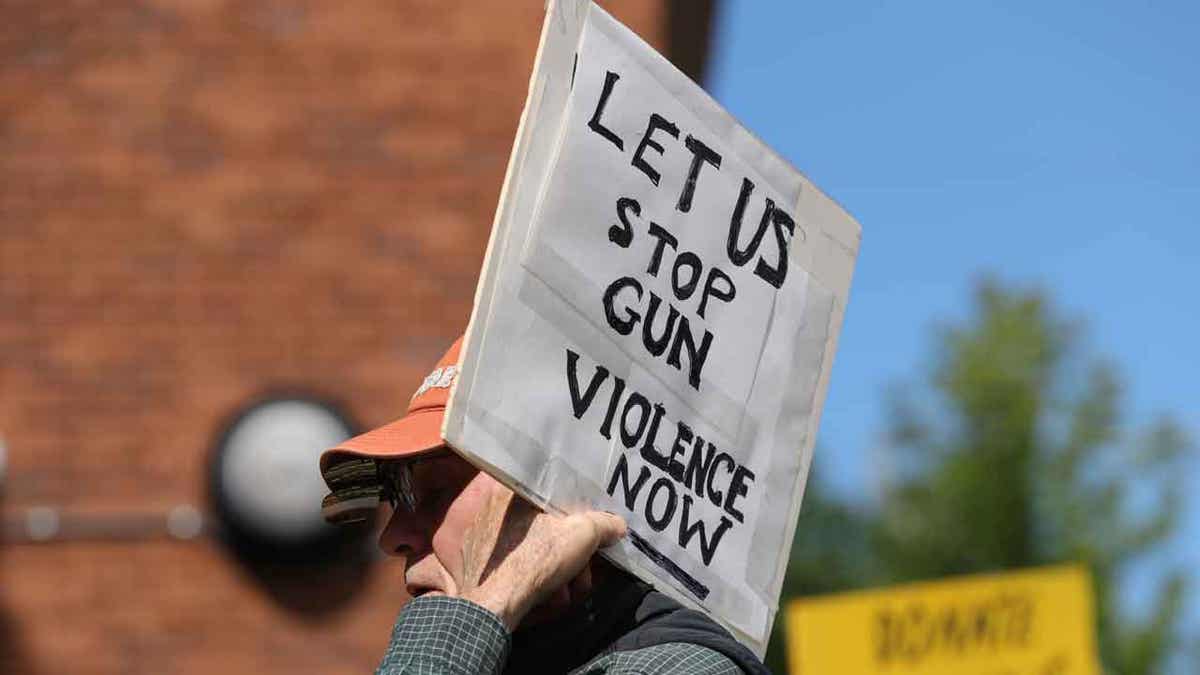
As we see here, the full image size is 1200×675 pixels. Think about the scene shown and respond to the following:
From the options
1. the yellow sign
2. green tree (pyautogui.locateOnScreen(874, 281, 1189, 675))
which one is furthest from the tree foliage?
the yellow sign

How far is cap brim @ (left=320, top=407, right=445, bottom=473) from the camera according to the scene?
7.88 feet

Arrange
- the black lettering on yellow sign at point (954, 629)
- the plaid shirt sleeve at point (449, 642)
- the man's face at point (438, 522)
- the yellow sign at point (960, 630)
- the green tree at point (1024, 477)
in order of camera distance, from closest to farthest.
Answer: the plaid shirt sleeve at point (449, 642)
the man's face at point (438, 522)
the yellow sign at point (960, 630)
the black lettering on yellow sign at point (954, 629)
the green tree at point (1024, 477)

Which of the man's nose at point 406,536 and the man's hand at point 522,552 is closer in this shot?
the man's hand at point 522,552

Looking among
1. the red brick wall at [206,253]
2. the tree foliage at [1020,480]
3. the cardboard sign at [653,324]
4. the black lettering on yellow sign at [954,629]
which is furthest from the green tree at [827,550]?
the cardboard sign at [653,324]

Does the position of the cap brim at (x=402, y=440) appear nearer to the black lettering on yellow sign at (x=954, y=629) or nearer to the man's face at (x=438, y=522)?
the man's face at (x=438, y=522)

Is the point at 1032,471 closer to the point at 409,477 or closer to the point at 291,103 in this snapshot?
the point at 291,103

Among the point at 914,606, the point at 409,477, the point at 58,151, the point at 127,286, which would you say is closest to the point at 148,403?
the point at 127,286

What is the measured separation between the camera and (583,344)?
7.55ft

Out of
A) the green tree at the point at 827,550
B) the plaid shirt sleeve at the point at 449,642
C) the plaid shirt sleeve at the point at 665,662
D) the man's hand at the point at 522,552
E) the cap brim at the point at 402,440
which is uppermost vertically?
the green tree at the point at 827,550

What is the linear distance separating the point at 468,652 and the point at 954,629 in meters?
7.08

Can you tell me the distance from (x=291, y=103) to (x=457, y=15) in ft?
2.25

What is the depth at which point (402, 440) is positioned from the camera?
2445 mm

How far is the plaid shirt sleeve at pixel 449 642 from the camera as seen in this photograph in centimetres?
217

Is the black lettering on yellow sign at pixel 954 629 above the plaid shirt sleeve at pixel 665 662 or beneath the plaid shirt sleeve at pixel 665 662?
above
